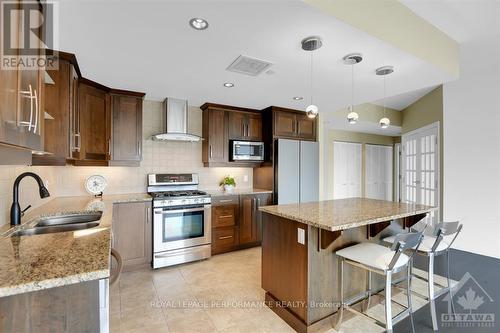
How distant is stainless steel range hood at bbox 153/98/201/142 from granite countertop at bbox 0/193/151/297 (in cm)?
200

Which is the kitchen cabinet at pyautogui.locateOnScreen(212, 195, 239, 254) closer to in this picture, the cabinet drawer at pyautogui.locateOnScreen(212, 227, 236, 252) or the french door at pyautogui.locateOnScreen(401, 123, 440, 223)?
the cabinet drawer at pyautogui.locateOnScreen(212, 227, 236, 252)

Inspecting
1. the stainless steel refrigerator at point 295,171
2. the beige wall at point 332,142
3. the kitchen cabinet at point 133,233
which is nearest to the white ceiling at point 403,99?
the beige wall at point 332,142

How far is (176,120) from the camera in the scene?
362 cm

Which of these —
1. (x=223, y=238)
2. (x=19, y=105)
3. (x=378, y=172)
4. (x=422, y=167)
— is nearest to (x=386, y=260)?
(x=19, y=105)

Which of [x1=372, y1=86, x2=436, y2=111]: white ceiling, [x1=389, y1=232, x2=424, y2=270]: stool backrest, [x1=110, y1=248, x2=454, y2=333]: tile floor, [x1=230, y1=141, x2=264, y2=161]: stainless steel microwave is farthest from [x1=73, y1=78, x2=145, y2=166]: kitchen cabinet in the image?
[x1=372, y1=86, x2=436, y2=111]: white ceiling

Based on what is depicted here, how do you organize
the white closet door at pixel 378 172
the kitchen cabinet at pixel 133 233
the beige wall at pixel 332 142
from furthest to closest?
1. the white closet door at pixel 378 172
2. the beige wall at pixel 332 142
3. the kitchen cabinet at pixel 133 233

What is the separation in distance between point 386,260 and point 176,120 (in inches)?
124

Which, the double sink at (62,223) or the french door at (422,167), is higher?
the french door at (422,167)

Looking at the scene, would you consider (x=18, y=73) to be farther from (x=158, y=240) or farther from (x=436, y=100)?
(x=436, y=100)

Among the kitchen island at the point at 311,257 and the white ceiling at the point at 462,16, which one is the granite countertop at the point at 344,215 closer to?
the kitchen island at the point at 311,257

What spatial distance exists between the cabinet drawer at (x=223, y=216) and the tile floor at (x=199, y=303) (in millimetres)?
608

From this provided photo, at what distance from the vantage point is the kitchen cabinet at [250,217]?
3793 mm

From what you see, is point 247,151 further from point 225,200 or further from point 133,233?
point 133,233

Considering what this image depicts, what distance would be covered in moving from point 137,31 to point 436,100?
4.80 metres
